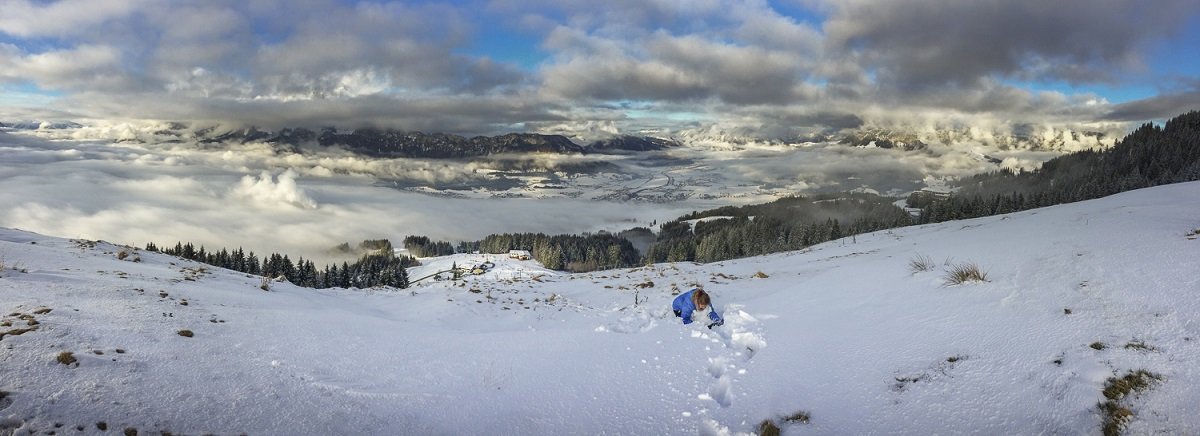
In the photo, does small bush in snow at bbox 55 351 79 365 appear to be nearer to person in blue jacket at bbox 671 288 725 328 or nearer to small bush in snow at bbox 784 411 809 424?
small bush in snow at bbox 784 411 809 424

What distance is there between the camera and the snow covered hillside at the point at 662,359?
4746 millimetres

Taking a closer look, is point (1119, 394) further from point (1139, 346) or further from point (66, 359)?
point (66, 359)

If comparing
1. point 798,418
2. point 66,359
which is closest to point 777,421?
point 798,418

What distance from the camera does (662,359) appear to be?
863 cm

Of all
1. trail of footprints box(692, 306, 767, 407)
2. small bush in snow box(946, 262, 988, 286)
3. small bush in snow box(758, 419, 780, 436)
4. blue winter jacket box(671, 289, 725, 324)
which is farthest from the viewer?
blue winter jacket box(671, 289, 725, 324)

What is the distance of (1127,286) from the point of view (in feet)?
21.4

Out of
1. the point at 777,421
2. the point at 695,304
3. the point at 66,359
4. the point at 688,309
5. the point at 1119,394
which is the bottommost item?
the point at 688,309

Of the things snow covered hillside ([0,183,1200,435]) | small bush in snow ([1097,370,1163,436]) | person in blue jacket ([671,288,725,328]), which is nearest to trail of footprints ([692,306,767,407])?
snow covered hillside ([0,183,1200,435])

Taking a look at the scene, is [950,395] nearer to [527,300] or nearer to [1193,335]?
[1193,335]

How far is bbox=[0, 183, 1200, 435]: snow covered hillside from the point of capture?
4.75 metres

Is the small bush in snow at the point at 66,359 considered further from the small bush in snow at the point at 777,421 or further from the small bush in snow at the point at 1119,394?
the small bush in snow at the point at 1119,394

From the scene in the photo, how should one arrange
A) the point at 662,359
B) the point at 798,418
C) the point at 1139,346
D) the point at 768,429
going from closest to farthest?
the point at 1139,346 < the point at 768,429 < the point at 798,418 < the point at 662,359

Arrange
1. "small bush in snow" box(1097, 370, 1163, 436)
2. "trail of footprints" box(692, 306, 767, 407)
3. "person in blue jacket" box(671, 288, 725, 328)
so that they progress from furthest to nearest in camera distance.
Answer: "person in blue jacket" box(671, 288, 725, 328), "trail of footprints" box(692, 306, 767, 407), "small bush in snow" box(1097, 370, 1163, 436)

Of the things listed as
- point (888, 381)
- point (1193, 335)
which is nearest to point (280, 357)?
point (888, 381)
